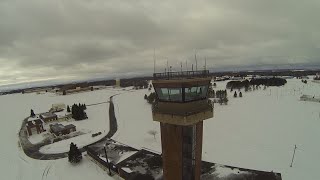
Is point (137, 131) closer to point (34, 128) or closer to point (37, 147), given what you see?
point (37, 147)

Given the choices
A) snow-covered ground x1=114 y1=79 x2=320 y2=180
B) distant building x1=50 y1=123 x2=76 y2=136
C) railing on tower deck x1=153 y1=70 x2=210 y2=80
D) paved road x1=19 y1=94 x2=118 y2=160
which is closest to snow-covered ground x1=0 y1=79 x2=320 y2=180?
snow-covered ground x1=114 y1=79 x2=320 y2=180

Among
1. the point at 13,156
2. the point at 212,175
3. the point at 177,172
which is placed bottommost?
the point at 13,156

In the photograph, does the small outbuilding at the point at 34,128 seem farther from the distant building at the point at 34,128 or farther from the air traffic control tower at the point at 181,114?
the air traffic control tower at the point at 181,114

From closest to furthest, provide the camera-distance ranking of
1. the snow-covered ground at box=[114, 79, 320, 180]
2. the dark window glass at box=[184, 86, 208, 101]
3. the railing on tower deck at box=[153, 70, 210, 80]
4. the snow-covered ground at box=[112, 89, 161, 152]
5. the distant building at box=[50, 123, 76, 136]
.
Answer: the dark window glass at box=[184, 86, 208, 101]
the railing on tower deck at box=[153, 70, 210, 80]
the snow-covered ground at box=[114, 79, 320, 180]
the snow-covered ground at box=[112, 89, 161, 152]
the distant building at box=[50, 123, 76, 136]

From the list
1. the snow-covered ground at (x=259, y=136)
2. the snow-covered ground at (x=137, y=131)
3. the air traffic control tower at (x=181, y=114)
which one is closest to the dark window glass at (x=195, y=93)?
the air traffic control tower at (x=181, y=114)

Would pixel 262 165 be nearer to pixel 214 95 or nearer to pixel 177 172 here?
pixel 177 172

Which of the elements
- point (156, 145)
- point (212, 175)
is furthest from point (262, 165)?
point (156, 145)

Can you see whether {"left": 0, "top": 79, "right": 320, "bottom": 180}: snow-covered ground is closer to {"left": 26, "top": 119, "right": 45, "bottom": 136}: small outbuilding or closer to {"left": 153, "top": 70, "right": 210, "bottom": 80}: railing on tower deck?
{"left": 26, "top": 119, "right": 45, "bottom": 136}: small outbuilding
